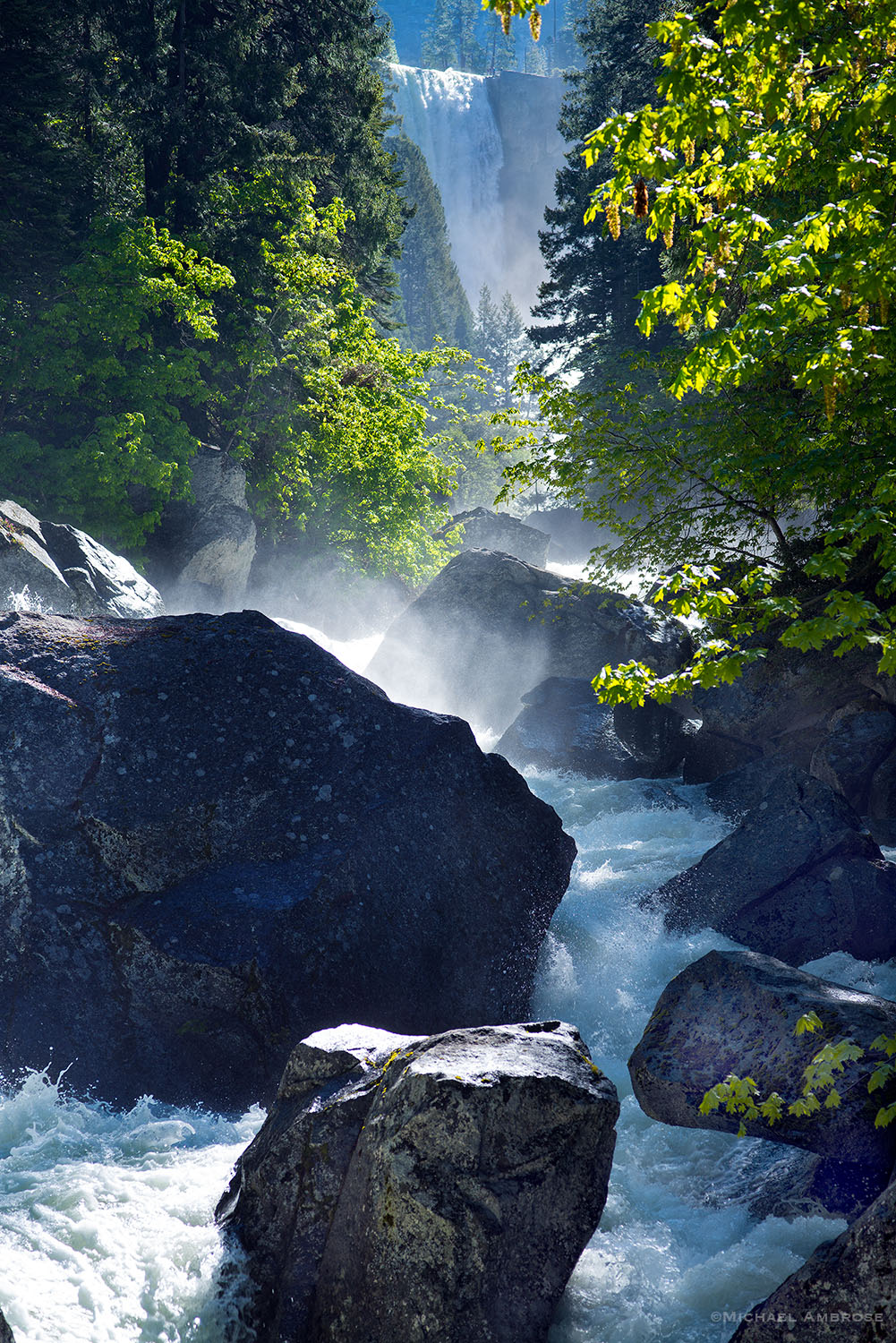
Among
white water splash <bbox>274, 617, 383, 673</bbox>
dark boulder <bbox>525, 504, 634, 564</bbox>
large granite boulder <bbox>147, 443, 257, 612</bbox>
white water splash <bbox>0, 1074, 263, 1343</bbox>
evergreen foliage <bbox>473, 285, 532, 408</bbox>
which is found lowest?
white water splash <bbox>0, 1074, 263, 1343</bbox>

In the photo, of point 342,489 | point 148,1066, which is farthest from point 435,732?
point 342,489

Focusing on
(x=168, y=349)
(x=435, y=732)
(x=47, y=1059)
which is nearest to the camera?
(x=47, y=1059)

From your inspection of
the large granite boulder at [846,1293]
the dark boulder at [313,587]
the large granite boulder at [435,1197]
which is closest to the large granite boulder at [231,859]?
the large granite boulder at [435,1197]

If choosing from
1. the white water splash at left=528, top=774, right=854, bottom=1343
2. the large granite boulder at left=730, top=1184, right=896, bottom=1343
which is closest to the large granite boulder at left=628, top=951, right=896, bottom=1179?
the white water splash at left=528, top=774, right=854, bottom=1343

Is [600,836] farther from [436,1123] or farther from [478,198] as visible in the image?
[478,198]

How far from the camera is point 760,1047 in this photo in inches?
195

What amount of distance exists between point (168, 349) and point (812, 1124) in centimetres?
2022

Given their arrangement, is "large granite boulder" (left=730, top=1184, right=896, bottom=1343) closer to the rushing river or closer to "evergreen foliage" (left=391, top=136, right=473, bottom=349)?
the rushing river

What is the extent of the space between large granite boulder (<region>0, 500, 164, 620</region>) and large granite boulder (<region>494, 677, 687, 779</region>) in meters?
6.54

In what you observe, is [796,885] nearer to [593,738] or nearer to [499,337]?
[593,738]

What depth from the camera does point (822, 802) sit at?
325 inches

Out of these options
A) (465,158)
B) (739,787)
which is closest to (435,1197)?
(739,787)

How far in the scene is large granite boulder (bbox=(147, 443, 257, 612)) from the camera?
2077 centimetres

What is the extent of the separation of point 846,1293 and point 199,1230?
3186mm
